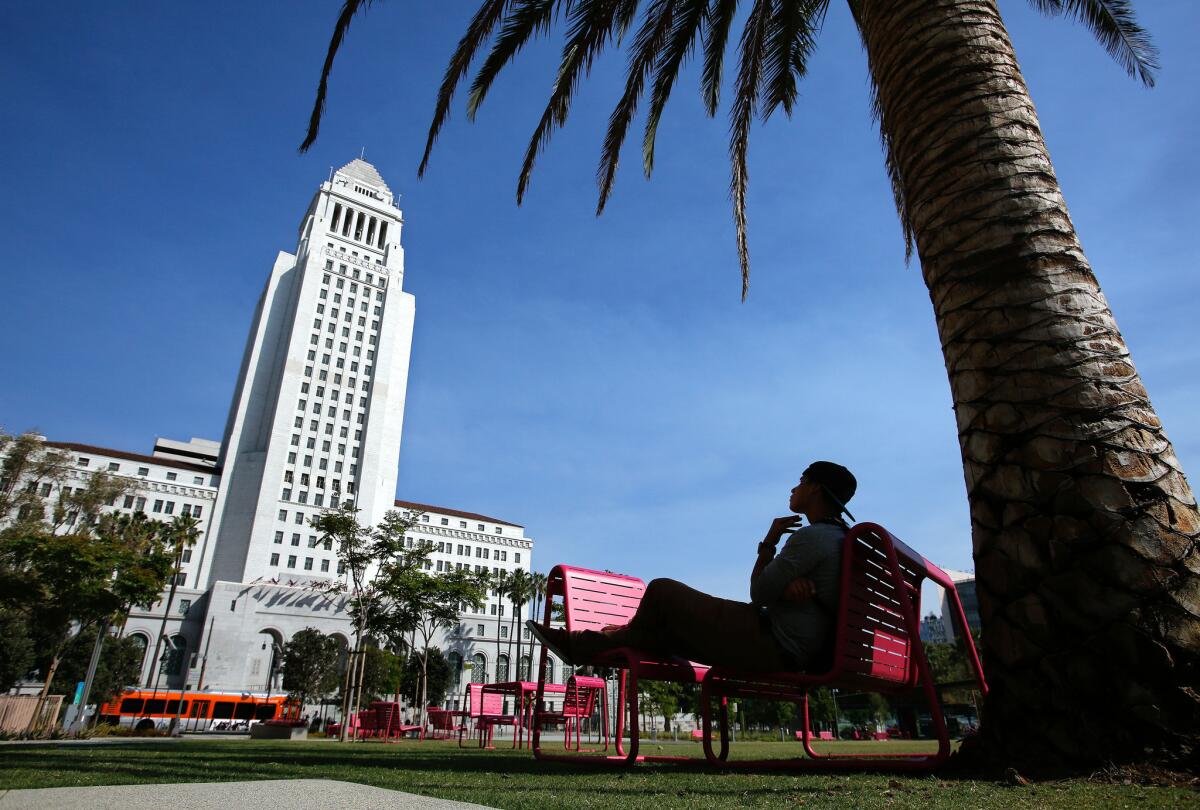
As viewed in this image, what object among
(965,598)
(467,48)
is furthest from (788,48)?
(965,598)

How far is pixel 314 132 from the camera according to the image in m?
6.91

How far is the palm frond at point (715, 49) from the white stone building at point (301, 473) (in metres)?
58.8

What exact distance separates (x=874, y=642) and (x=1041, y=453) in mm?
1306

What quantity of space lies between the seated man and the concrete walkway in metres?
1.40

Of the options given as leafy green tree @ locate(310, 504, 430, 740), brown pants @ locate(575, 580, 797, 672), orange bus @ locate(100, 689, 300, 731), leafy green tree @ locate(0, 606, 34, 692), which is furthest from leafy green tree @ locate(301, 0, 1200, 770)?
leafy green tree @ locate(0, 606, 34, 692)

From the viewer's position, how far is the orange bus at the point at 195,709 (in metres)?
42.3

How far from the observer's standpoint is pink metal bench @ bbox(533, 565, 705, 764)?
3.46m

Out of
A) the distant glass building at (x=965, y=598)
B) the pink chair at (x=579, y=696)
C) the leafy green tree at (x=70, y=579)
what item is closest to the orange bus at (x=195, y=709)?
the leafy green tree at (x=70, y=579)

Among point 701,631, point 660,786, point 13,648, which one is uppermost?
point 13,648

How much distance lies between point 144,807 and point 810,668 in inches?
113

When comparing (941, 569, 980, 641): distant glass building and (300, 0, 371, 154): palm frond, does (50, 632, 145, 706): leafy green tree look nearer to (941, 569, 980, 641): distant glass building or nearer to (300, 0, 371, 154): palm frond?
(300, 0, 371, 154): palm frond

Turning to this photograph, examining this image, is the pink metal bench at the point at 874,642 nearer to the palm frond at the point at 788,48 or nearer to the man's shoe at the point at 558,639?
the man's shoe at the point at 558,639

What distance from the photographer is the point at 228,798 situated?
234cm

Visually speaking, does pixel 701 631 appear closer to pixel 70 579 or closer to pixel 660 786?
pixel 660 786
